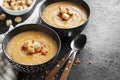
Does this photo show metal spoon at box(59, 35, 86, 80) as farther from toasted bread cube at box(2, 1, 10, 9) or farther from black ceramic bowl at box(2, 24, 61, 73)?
toasted bread cube at box(2, 1, 10, 9)

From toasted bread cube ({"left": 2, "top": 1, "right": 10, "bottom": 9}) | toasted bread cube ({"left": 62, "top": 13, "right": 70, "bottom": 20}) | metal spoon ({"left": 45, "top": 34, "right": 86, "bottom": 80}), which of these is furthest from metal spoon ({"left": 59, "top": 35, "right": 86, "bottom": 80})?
toasted bread cube ({"left": 2, "top": 1, "right": 10, "bottom": 9})

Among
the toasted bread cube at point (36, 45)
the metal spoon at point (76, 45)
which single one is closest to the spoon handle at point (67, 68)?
the metal spoon at point (76, 45)

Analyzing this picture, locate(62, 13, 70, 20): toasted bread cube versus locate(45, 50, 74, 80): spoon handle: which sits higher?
locate(62, 13, 70, 20): toasted bread cube

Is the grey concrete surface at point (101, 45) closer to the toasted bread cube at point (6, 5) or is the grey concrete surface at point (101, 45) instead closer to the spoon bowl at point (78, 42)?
the spoon bowl at point (78, 42)

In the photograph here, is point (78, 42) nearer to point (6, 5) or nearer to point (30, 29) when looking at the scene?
point (30, 29)

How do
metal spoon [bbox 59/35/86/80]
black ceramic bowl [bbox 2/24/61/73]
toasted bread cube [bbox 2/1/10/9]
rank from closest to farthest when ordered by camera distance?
black ceramic bowl [bbox 2/24/61/73] → metal spoon [bbox 59/35/86/80] → toasted bread cube [bbox 2/1/10/9]

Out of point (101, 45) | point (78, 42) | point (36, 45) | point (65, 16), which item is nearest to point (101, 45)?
point (101, 45)
